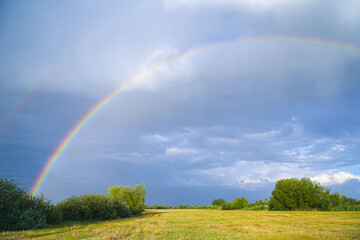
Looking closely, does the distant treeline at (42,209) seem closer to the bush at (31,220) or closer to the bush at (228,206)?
the bush at (31,220)

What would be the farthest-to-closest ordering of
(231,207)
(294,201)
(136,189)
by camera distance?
(231,207) → (294,201) → (136,189)

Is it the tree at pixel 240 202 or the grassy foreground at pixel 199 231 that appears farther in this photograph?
the tree at pixel 240 202

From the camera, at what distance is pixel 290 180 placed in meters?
61.7

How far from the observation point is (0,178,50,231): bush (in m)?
18.8

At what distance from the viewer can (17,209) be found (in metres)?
20.0

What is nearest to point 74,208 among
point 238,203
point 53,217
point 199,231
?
point 53,217

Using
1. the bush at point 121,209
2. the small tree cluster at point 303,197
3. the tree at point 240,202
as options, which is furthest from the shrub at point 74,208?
the tree at point 240,202

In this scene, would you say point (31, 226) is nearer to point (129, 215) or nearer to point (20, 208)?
point (20, 208)

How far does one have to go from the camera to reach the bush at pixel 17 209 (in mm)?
18814

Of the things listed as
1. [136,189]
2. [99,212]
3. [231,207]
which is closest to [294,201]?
[231,207]

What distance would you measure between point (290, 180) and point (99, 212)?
50750mm

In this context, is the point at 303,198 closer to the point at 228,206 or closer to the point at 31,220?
the point at 228,206

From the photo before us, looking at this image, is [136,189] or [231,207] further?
[231,207]

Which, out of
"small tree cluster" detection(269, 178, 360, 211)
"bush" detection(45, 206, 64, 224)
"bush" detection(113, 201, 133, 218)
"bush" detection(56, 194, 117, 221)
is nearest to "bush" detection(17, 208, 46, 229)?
"bush" detection(45, 206, 64, 224)
